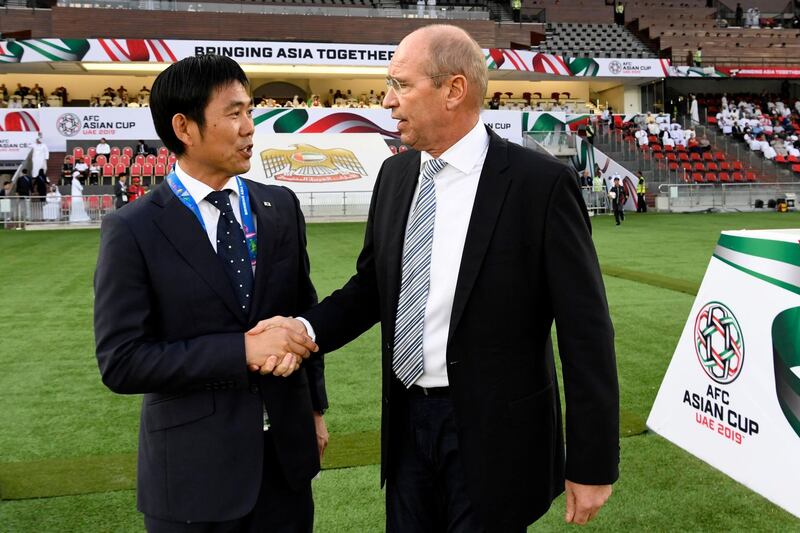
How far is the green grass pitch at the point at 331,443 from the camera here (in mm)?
3543

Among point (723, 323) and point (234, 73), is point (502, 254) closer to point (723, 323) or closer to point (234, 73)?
point (234, 73)

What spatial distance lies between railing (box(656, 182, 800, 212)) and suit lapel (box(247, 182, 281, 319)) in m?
27.2

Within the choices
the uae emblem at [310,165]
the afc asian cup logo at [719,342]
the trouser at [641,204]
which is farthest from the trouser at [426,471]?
the trouser at [641,204]

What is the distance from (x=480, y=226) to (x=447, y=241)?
118 mm

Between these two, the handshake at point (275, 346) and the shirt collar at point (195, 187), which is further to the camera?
the shirt collar at point (195, 187)

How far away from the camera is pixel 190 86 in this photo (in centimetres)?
208

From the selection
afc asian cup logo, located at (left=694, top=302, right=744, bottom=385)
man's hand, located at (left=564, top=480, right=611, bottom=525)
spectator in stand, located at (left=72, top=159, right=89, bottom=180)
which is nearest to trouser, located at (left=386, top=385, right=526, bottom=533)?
man's hand, located at (left=564, top=480, right=611, bottom=525)

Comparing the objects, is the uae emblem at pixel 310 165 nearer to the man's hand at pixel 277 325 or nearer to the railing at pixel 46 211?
the railing at pixel 46 211

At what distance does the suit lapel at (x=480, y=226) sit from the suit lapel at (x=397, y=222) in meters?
0.24

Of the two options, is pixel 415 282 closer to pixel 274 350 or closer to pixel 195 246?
pixel 274 350

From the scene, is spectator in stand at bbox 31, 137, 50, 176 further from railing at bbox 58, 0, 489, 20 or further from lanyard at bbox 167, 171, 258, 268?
lanyard at bbox 167, 171, 258, 268

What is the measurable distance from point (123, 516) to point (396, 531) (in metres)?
1.98

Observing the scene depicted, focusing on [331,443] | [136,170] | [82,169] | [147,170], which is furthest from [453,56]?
[82,169]

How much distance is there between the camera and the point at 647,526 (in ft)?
11.2
